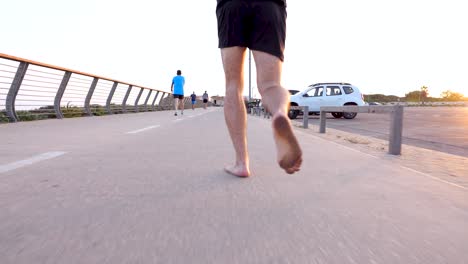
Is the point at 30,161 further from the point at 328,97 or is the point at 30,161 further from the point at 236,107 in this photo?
the point at 328,97

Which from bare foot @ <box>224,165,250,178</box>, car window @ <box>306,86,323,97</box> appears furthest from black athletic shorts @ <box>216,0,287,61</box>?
car window @ <box>306,86,323,97</box>

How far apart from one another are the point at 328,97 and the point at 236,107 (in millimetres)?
15624

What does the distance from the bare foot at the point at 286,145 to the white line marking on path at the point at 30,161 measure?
1.86m

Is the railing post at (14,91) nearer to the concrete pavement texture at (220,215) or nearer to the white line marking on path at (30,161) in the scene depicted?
the white line marking on path at (30,161)

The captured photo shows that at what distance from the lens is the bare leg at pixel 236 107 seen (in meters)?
2.42

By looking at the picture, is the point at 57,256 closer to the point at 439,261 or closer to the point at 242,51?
the point at 439,261

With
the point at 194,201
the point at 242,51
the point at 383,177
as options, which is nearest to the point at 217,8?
the point at 242,51

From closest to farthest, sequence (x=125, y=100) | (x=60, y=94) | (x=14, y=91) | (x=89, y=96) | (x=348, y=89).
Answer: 1. (x=14, y=91)
2. (x=60, y=94)
3. (x=89, y=96)
4. (x=348, y=89)
5. (x=125, y=100)

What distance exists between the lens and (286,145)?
72.8 inches

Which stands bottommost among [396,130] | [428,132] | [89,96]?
[428,132]

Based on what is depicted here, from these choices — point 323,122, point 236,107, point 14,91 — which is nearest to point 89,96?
point 14,91

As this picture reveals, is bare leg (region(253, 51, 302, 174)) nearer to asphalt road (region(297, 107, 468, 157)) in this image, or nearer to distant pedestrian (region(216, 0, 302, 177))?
distant pedestrian (region(216, 0, 302, 177))

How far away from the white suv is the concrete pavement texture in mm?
14588

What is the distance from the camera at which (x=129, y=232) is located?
1.33 meters
